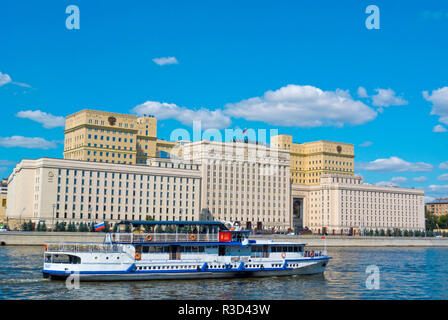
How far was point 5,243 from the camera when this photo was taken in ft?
393

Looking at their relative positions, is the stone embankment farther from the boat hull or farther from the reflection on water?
the reflection on water

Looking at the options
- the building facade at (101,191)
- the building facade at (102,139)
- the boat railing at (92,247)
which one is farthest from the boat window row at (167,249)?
the building facade at (102,139)

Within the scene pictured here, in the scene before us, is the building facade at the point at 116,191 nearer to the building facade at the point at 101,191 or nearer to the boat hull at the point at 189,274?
the building facade at the point at 101,191

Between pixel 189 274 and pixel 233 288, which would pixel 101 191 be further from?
pixel 233 288

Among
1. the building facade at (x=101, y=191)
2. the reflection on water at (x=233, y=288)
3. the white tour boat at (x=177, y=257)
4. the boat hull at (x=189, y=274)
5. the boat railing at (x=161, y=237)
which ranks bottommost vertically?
the reflection on water at (x=233, y=288)

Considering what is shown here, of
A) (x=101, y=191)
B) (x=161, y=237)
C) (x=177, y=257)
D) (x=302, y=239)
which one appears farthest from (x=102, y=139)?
(x=177, y=257)

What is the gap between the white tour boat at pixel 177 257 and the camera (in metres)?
61.0

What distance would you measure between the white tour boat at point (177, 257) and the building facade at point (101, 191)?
92.6m

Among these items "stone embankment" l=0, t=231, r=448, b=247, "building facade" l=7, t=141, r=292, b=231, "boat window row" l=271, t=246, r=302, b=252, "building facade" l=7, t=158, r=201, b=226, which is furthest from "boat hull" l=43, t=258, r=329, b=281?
"building facade" l=7, t=158, r=201, b=226

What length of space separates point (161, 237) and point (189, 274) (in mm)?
5623

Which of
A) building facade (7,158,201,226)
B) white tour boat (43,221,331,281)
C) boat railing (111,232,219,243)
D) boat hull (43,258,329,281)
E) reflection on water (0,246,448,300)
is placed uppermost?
building facade (7,158,201,226)

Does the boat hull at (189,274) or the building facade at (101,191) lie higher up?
the building facade at (101,191)

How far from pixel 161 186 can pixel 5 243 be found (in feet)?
223

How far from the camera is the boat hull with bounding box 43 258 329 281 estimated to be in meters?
60.5
